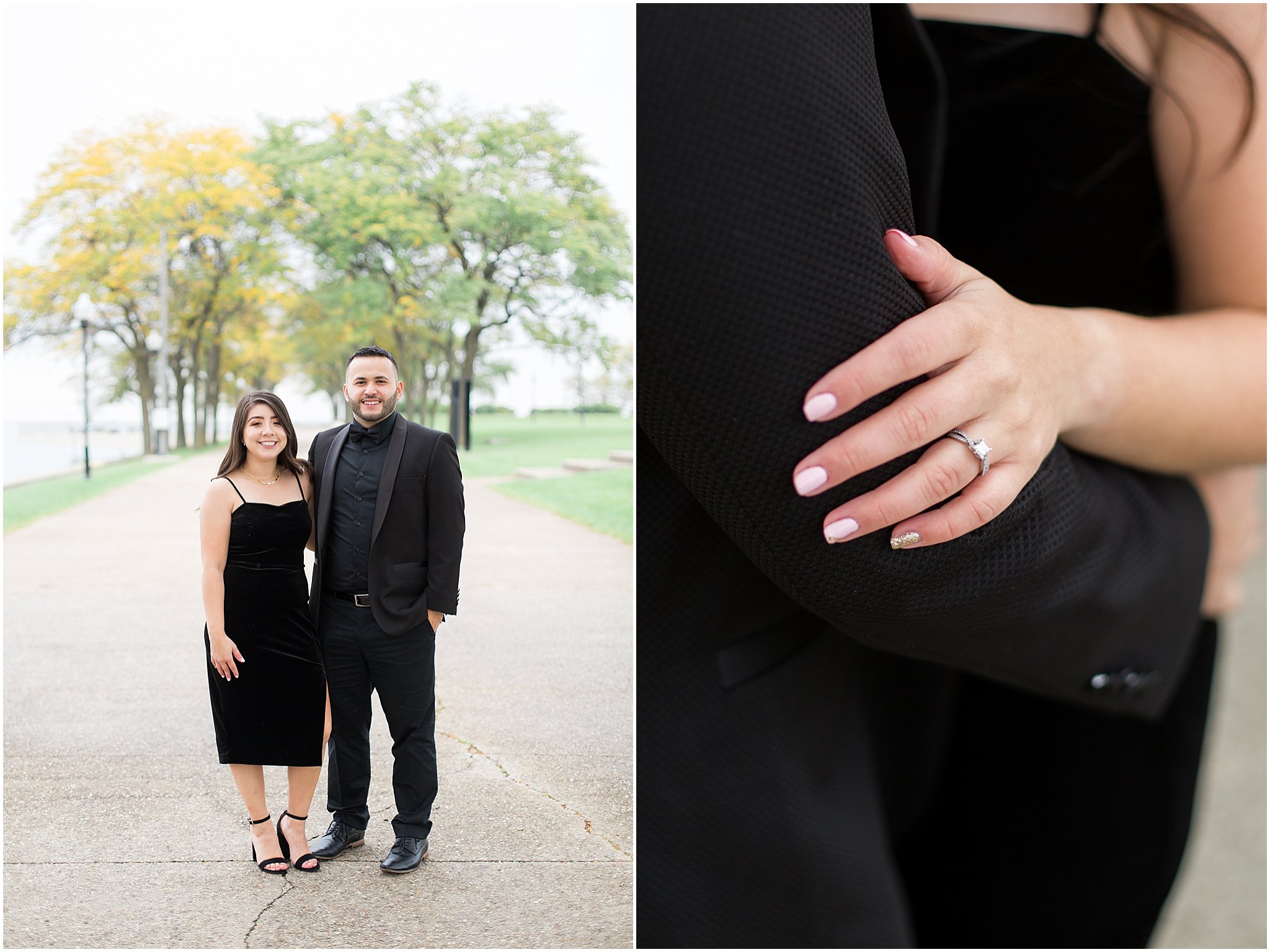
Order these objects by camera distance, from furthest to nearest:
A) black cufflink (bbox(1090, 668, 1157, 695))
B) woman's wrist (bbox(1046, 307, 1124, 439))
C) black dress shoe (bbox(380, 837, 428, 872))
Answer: black dress shoe (bbox(380, 837, 428, 872)) → black cufflink (bbox(1090, 668, 1157, 695)) → woman's wrist (bbox(1046, 307, 1124, 439))

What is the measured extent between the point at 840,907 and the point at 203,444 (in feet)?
3.18

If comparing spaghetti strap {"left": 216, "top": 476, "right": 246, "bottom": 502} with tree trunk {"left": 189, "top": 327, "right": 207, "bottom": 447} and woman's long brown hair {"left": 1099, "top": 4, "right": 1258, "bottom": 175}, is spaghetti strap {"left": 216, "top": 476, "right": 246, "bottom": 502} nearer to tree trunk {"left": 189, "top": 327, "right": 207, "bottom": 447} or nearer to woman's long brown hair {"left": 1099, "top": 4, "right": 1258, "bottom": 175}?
tree trunk {"left": 189, "top": 327, "right": 207, "bottom": 447}

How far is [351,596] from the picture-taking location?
109cm

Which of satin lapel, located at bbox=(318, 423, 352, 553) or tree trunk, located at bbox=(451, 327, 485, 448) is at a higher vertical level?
tree trunk, located at bbox=(451, 327, 485, 448)

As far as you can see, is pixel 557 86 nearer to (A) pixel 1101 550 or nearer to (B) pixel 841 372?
(B) pixel 841 372

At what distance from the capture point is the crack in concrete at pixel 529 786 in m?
1.18

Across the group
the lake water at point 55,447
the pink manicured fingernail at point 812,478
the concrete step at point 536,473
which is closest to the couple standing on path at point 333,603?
the concrete step at point 536,473

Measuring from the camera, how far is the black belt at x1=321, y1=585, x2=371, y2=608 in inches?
42.8

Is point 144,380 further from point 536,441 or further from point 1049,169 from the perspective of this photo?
point 1049,169

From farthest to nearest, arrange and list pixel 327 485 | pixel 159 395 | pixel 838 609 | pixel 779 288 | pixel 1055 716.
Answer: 1. pixel 1055 716
2. pixel 159 395
3. pixel 327 485
4. pixel 838 609
5. pixel 779 288

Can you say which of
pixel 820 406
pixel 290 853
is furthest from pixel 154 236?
pixel 820 406

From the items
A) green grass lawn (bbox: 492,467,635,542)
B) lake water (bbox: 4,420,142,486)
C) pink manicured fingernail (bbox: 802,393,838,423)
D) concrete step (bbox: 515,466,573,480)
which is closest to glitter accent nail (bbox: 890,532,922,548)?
pink manicured fingernail (bbox: 802,393,838,423)

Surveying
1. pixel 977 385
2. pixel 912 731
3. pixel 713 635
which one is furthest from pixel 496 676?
pixel 977 385

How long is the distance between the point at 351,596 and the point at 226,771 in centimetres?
31
